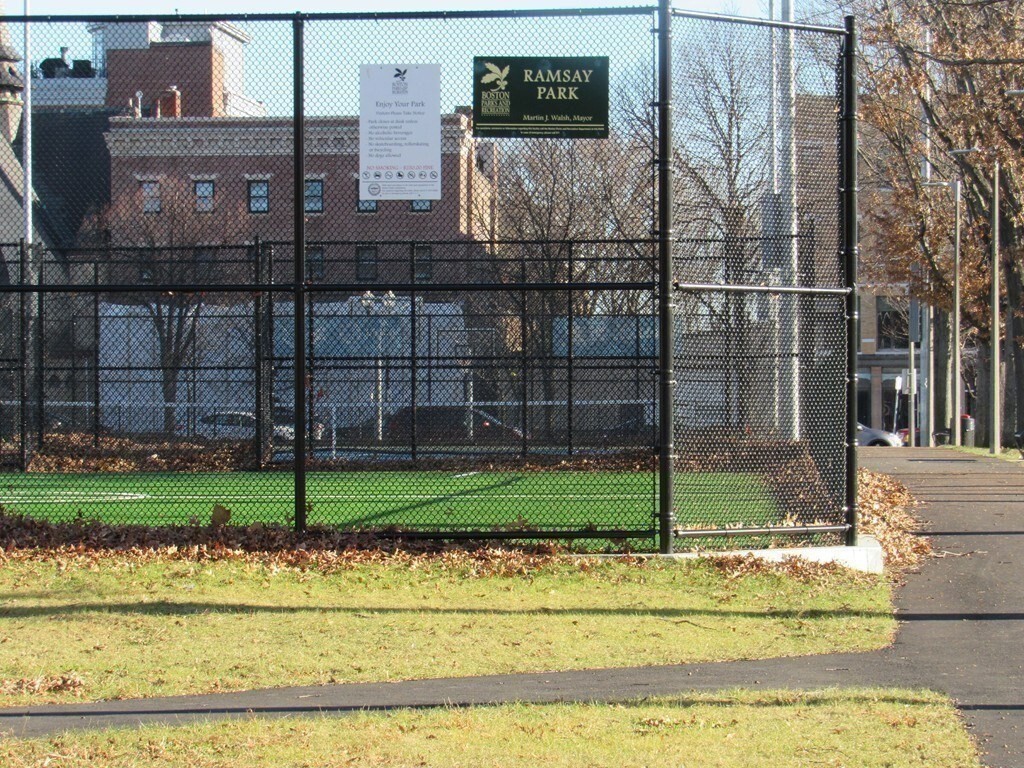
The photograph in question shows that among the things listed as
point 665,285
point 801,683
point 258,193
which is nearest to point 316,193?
point 258,193

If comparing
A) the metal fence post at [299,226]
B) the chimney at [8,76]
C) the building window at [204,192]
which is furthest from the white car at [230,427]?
the metal fence post at [299,226]

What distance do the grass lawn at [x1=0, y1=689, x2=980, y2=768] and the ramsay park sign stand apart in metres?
5.44

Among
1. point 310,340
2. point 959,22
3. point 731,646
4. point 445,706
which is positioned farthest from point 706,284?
point 959,22

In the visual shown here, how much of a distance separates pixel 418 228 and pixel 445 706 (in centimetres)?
695

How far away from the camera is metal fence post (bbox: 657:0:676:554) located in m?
9.63

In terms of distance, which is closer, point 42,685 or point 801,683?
point 42,685

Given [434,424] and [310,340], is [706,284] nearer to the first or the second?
[310,340]

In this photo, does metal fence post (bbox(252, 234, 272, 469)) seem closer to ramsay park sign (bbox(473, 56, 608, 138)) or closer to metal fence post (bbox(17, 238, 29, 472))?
metal fence post (bbox(17, 238, 29, 472))

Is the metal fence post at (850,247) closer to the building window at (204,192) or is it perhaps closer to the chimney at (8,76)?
the building window at (204,192)

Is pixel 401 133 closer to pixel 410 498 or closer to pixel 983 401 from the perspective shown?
pixel 410 498

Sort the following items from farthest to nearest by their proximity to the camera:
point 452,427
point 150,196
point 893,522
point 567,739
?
1. point 452,427
2. point 150,196
3. point 893,522
4. point 567,739

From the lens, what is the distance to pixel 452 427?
20016mm

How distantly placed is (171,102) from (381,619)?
11.6 meters

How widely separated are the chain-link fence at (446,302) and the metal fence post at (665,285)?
1.0 inches
